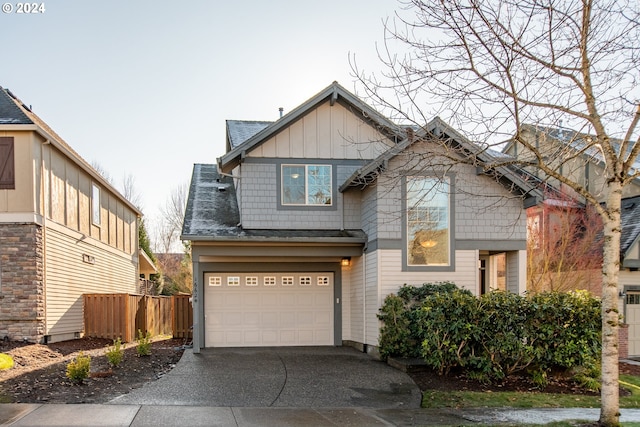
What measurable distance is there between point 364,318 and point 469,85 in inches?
310

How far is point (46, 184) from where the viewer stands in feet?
48.4

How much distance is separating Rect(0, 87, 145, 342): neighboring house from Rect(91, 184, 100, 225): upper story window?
884 mm

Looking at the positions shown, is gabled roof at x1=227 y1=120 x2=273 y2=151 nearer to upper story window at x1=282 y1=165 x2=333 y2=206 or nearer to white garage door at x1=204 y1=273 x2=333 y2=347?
upper story window at x1=282 y1=165 x2=333 y2=206

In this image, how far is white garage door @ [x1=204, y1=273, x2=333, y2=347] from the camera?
Answer: 50.4ft

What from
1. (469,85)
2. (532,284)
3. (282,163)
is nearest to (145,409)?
(469,85)

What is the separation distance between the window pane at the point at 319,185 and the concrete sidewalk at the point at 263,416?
7094 millimetres

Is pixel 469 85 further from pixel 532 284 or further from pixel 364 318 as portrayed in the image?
pixel 532 284

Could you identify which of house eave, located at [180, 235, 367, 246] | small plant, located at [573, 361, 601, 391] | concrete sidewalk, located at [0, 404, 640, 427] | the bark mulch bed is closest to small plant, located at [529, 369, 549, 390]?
small plant, located at [573, 361, 601, 391]

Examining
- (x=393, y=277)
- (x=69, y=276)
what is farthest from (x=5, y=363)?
(x=393, y=277)

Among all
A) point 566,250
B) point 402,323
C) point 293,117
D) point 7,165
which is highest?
point 293,117

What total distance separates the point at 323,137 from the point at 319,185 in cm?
134

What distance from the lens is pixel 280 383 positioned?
1069 cm

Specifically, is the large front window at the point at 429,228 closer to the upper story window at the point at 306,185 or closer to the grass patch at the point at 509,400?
the upper story window at the point at 306,185

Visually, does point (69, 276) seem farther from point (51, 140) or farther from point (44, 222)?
point (51, 140)
